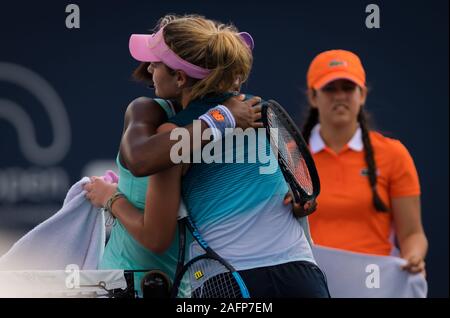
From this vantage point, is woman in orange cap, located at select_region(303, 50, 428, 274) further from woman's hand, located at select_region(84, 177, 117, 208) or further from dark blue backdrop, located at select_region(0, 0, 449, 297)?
woman's hand, located at select_region(84, 177, 117, 208)

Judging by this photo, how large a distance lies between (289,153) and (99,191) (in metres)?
0.58

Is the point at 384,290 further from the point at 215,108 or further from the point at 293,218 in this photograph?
the point at 215,108

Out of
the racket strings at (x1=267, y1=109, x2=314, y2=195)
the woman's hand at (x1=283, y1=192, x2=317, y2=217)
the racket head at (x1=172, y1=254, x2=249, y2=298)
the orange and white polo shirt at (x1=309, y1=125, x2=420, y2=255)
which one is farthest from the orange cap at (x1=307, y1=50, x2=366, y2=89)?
the racket head at (x1=172, y1=254, x2=249, y2=298)

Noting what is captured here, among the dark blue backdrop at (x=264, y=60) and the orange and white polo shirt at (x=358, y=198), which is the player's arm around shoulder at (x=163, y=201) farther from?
the dark blue backdrop at (x=264, y=60)

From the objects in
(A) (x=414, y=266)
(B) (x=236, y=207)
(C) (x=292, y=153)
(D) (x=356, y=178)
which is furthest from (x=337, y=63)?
(B) (x=236, y=207)

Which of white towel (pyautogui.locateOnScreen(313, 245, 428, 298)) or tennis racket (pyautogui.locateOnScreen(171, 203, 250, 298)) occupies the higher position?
tennis racket (pyautogui.locateOnScreen(171, 203, 250, 298))

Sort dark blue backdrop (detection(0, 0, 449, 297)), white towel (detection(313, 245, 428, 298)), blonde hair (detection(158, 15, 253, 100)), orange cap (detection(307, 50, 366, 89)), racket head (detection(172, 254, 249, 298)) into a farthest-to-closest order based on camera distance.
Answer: dark blue backdrop (detection(0, 0, 449, 297)) → orange cap (detection(307, 50, 366, 89)) → white towel (detection(313, 245, 428, 298)) → blonde hair (detection(158, 15, 253, 100)) → racket head (detection(172, 254, 249, 298))

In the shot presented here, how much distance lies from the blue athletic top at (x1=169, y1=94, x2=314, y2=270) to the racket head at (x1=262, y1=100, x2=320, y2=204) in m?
0.05

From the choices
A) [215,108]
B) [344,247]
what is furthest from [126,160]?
[344,247]

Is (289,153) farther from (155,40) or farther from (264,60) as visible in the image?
(264,60)

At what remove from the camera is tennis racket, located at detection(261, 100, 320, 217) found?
8.34ft

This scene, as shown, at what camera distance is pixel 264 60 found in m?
5.00
